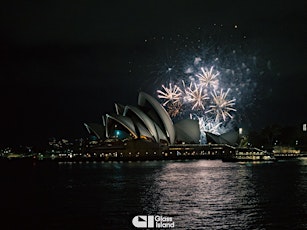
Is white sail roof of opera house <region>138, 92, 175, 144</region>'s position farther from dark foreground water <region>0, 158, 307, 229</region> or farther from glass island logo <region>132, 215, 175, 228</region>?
glass island logo <region>132, 215, 175, 228</region>

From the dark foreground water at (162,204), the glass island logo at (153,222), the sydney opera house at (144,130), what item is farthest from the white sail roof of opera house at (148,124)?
the glass island logo at (153,222)

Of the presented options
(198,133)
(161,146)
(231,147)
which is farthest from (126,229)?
(231,147)

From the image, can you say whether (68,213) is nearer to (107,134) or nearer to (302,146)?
(107,134)

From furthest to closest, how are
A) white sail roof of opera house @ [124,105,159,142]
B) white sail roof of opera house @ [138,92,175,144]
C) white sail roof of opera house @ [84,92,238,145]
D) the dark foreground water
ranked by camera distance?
white sail roof of opera house @ [84,92,238,145]
white sail roof of opera house @ [138,92,175,144]
white sail roof of opera house @ [124,105,159,142]
the dark foreground water

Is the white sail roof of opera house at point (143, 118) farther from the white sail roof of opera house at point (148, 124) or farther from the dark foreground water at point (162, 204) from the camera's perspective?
the dark foreground water at point (162, 204)

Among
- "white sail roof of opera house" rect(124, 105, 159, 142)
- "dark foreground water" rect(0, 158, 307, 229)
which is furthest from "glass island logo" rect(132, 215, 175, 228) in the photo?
"white sail roof of opera house" rect(124, 105, 159, 142)
